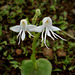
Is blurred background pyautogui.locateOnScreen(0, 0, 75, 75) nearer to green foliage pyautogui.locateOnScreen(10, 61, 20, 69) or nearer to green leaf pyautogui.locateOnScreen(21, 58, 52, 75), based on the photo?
green foliage pyautogui.locateOnScreen(10, 61, 20, 69)

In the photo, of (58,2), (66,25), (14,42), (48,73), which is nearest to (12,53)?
(14,42)

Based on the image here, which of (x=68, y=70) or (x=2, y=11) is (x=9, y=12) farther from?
(x=68, y=70)

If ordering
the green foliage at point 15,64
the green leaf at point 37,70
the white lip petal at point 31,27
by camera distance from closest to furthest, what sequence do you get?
1. the white lip petal at point 31,27
2. the green leaf at point 37,70
3. the green foliage at point 15,64

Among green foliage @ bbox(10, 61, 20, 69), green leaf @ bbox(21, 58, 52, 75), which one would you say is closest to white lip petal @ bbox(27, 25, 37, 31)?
green leaf @ bbox(21, 58, 52, 75)

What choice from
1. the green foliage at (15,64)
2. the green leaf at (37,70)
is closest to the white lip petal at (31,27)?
the green leaf at (37,70)

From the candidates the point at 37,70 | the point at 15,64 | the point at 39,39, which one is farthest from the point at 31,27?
the point at 39,39

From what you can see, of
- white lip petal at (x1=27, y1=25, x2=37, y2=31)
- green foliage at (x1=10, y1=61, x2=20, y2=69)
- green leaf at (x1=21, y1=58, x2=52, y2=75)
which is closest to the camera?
white lip petal at (x1=27, y1=25, x2=37, y2=31)

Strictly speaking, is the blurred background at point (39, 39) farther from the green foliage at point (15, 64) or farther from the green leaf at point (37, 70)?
the green leaf at point (37, 70)

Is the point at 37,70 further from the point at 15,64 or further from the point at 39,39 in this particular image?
the point at 39,39
